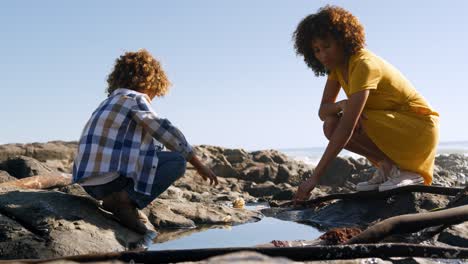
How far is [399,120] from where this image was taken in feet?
14.0

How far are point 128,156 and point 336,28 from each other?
1.94 meters

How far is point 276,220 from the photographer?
5.13 metres

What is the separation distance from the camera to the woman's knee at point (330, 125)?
444cm

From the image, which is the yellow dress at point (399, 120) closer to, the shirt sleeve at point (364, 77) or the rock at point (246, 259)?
the shirt sleeve at point (364, 77)

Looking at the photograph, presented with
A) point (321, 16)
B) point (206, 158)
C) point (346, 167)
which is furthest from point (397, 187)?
point (206, 158)

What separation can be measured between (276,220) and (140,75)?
201 cm

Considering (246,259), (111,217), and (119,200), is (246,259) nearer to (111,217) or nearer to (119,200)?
(119,200)

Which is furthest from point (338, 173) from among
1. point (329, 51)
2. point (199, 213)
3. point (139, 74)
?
point (139, 74)

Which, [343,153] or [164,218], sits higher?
[164,218]

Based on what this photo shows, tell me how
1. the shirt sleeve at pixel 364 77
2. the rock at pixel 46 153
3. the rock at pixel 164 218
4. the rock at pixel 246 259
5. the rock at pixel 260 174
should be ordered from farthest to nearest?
1. the rock at pixel 46 153
2. the rock at pixel 260 174
3. the rock at pixel 164 218
4. the shirt sleeve at pixel 364 77
5. the rock at pixel 246 259

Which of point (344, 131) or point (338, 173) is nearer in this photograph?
point (344, 131)

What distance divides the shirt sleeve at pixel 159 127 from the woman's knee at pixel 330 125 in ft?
4.11

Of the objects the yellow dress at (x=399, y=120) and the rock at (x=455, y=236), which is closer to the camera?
the rock at (x=455, y=236)

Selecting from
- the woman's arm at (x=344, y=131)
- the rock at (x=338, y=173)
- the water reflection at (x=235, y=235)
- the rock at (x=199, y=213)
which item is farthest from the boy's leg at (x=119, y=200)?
the rock at (x=338, y=173)
